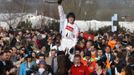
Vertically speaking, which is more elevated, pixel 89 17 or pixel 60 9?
pixel 60 9

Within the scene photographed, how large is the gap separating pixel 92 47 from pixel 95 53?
38cm

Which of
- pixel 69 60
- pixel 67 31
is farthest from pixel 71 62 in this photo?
pixel 67 31

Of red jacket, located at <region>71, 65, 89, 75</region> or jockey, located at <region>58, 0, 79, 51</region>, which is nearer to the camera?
red jacket, located at <region>71, 65, 89, 75</region>

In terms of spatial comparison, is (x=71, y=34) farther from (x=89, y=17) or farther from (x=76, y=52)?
(x=89, y=17)

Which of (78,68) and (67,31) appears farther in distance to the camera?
(67,31)

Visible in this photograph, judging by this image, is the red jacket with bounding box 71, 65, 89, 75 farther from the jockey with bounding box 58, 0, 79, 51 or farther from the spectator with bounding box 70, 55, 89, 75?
the jockey with bounding box 58, 0, 79, 51

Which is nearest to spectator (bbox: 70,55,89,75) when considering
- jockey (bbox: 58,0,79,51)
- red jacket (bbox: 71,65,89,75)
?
red jacket (bbox: 71,65,89,75)

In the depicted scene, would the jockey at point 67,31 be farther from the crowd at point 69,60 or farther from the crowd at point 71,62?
the crowd at point 71,62

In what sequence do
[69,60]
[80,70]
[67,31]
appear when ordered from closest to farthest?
[80,70]
[69,60]
[67,31]

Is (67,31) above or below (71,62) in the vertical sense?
above

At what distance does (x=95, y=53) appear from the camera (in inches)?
683

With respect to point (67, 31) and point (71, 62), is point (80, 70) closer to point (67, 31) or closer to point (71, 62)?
point (71, 62)

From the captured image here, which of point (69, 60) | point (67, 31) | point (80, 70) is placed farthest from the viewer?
point (67, 31)

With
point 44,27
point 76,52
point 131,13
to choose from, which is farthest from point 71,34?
point 131,13
